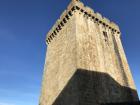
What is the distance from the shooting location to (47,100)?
16.2 m

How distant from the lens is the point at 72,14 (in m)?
17.6

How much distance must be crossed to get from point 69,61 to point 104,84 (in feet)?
11.2

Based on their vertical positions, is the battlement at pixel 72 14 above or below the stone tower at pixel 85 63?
above

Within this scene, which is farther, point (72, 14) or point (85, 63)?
point (72, 14)

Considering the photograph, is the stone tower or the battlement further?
the battlement

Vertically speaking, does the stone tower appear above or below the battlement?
below

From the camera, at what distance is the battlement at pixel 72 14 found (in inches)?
697

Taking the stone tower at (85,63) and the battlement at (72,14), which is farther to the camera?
the battlement at (72,14)

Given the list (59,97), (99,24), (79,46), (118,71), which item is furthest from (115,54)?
(59,97)

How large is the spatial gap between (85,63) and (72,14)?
19.9 feet

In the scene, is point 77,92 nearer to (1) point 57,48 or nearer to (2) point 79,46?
(2) point 79,46

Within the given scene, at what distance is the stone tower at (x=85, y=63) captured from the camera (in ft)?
42.7

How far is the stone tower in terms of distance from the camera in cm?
1300

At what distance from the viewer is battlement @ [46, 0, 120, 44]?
1770cm
